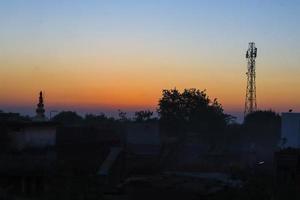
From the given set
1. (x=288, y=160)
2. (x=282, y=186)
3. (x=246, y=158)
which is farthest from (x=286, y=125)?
(x=282, y=186)

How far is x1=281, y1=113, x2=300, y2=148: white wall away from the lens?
4776cm

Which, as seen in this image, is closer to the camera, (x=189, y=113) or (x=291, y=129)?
(x=291, y=129)

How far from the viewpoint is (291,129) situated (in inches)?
1907

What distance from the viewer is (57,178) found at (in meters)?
28.1

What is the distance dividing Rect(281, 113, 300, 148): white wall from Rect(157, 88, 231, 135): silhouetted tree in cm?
1973

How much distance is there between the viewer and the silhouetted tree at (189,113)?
69375 mm

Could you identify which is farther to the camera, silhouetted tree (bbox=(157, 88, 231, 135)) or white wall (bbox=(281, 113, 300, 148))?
silhouetted tree (bbox=(157, 88, 231, 135))

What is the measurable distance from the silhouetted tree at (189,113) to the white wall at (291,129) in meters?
19.7

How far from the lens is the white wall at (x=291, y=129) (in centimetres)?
4776

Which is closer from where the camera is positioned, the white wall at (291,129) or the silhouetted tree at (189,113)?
the white wall at (291,129)

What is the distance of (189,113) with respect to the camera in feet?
238

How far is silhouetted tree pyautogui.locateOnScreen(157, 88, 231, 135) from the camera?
69375 mm

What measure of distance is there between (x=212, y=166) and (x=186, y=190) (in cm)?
1571

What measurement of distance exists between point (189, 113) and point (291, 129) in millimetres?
24980
